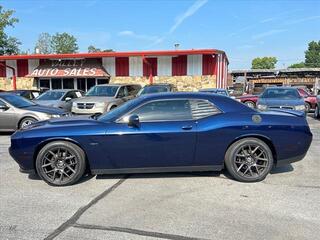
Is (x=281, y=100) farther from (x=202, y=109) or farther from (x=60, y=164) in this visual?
(x=60, y=164)

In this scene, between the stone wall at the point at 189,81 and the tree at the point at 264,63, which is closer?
the stone wall at the point at 189,81

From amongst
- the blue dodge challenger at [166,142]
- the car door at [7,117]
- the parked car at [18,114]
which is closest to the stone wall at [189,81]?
the parked car at [18,114]

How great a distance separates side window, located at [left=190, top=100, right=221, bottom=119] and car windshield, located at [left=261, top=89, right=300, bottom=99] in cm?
939

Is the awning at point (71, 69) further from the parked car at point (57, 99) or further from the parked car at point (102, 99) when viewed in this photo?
the parked car at point (102, 99)

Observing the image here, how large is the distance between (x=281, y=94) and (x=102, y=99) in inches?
281

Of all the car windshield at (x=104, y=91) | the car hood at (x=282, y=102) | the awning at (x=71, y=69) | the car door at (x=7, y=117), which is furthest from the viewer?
the awning at (x=71, y=69)

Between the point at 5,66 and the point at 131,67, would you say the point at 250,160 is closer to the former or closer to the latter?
the point at 131,67

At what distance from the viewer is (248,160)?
5.84 m

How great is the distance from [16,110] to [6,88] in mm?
18445

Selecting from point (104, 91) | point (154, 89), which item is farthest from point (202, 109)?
point (154, 89)

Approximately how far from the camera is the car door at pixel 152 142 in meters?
5.63

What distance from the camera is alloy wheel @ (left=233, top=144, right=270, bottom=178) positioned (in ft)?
19.1

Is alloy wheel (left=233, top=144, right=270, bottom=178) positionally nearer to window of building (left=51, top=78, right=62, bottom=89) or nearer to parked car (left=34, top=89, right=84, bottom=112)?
parked car (left=34, top=89, right=84, bottom=112)

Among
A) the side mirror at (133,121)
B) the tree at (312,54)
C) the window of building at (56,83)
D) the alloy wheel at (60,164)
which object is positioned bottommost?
the alloy wheel at (60,164)
